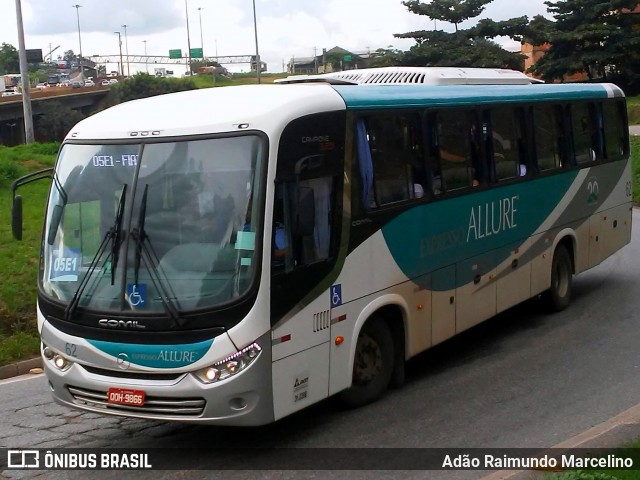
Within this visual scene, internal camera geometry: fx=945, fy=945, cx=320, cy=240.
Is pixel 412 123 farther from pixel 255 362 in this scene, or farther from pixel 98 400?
pixel 98 400

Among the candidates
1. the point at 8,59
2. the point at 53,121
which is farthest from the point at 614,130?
the point at 8,59

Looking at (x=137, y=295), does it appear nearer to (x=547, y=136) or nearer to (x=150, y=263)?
(x=150, y=263)

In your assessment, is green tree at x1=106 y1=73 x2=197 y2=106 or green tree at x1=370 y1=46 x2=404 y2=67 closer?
green tree at x1=370 y1=46 x2=404 y2=67

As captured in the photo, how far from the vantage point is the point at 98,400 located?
7199mm

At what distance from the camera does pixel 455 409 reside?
8.62 metres

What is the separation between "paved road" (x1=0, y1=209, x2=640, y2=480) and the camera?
25.5 ft

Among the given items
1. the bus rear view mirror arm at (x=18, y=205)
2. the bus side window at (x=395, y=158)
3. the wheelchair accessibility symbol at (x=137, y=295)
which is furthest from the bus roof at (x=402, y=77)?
the wheelchair accessibility symbol at (x=137, y=295)

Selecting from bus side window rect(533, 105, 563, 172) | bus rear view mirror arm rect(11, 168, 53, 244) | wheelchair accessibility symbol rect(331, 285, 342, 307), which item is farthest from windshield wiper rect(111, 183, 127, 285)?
bus side window rect(533, 105, 563, 172)

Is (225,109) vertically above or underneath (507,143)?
above

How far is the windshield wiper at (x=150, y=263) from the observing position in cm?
687

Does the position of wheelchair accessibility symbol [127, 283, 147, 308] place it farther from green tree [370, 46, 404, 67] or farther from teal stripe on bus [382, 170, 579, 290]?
green tree [370, 46, 404, 67]

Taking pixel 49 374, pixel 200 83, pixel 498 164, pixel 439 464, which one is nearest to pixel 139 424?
pixel 49 374

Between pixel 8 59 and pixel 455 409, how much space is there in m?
140

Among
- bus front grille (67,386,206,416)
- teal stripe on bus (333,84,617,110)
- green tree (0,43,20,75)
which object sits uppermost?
green tree (0,43,20,75)
